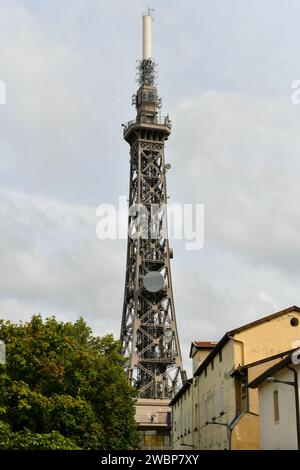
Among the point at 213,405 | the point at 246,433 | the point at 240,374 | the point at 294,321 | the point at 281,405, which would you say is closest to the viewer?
the point at 281,405

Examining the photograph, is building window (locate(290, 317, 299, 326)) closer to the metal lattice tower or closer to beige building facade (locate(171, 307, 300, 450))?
beige building facade (locate(171, 307, 300, 450))

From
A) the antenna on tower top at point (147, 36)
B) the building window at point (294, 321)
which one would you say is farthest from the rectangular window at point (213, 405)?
the antenna on tower top at point (147, 36)

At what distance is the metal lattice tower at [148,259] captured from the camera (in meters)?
105

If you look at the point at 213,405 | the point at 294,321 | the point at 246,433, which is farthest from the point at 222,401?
the point at 294,321

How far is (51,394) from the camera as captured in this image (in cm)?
4116

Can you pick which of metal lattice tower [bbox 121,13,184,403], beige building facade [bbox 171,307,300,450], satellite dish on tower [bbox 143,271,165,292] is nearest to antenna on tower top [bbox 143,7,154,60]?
metal lattice tower [bbox 121,13,184,403]

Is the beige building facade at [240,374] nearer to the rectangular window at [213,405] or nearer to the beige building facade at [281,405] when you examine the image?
the rectangular window at [213,405]

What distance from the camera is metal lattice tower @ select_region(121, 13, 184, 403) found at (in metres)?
105

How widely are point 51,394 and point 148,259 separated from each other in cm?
6962

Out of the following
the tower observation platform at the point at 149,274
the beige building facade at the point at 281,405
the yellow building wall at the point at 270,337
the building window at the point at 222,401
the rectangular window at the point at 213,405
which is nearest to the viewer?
the beige building facade at the point at 281,405

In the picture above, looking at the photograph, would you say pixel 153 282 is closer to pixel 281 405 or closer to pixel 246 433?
Result: pixel 246 433

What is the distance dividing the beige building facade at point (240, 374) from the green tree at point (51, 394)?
636 cm

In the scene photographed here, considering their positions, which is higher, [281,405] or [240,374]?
[240,374]
